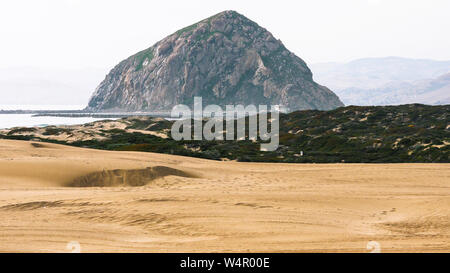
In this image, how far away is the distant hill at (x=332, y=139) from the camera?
36.4m

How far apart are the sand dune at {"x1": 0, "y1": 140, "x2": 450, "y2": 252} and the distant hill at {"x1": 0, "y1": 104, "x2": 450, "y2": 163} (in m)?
12.9

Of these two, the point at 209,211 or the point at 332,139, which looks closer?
the point at 209,211

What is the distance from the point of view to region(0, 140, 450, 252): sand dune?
1009cm

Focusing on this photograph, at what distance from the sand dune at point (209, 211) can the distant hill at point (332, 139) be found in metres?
12.9

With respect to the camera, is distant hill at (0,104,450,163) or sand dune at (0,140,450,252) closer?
sand dune at (0,140,450,252)

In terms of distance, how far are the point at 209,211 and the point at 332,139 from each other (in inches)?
1337

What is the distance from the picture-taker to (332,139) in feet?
150

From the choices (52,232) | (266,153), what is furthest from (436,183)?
(266,153)

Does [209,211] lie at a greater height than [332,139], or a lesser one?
lesser

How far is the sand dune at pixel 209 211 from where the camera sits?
1009 cm

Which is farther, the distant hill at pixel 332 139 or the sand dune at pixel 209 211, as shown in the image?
the distant hill at pixel 332 139
